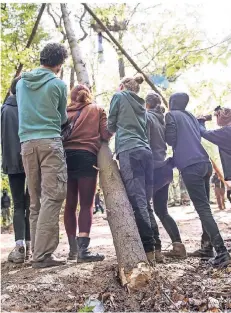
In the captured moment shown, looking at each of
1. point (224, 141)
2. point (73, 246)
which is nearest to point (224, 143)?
point (224, 141)

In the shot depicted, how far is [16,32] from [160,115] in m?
8.71

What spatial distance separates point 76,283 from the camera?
9.52 feet

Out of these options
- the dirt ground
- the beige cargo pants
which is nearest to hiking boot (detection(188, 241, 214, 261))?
the dirt ground

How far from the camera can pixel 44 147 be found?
11.1 ft

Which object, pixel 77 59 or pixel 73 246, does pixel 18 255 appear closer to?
pixel 73 246

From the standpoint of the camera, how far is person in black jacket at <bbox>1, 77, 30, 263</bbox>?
391 centimetres

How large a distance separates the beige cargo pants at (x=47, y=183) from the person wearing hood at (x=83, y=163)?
0.30 m

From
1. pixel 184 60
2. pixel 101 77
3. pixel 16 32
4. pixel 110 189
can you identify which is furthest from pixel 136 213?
pixel 101 77

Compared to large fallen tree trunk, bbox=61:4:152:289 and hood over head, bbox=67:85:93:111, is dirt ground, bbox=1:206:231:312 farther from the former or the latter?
hood over head, bbox=67:85:93:111

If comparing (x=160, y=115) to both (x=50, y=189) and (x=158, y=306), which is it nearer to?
(x=50, y=189)

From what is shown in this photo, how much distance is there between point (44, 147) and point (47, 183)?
1.12 ft

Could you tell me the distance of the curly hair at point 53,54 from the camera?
360 cm

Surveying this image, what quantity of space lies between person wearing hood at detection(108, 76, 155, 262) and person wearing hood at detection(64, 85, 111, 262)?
9.5 inches

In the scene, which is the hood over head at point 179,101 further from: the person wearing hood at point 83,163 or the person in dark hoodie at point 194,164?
the person wearing hood at point 83,163
